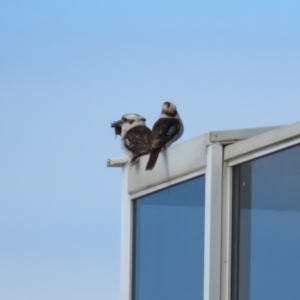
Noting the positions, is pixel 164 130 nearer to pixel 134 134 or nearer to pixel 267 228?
pixel 134 134

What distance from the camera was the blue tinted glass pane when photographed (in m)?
5.23

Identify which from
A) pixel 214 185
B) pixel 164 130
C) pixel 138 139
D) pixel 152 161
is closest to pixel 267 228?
pixel 214 185

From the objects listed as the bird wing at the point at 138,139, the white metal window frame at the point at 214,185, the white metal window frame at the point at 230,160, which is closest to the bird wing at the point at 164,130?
the bird wing at the point at 138,139

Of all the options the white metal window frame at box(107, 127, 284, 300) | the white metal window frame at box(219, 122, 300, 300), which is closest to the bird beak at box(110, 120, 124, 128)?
the white metal window frame at box(107, 127, 284, 300)

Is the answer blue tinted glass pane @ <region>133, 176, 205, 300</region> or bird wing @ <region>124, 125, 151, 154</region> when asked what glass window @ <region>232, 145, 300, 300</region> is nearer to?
blue tinted glass pane @ <region>133, 176, 205, 300</region>

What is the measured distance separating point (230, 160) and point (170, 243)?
0.82 meters

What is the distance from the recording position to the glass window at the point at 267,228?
444 cm

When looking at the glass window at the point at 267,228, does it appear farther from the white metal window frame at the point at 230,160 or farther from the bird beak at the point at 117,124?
the bird beak at the point at 117,124

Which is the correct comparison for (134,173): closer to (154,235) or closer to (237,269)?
(154,235)

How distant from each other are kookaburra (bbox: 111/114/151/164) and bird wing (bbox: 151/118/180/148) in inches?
3.8

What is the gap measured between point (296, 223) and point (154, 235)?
4.95 ft

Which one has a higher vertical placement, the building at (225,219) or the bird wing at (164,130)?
the bird wing at (164,130)

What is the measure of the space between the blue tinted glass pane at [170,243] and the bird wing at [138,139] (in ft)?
6.81

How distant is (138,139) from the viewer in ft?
28.4
